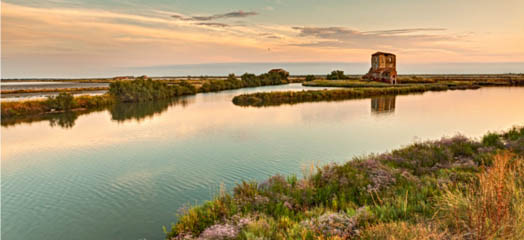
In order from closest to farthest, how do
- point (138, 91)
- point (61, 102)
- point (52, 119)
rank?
point (52, 119)
point (61, 102)
point (138, 91)

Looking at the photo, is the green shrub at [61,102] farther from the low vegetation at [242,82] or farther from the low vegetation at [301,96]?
the low vegetation at [242,82]

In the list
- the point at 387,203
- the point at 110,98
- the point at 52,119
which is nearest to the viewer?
the point at 387,203

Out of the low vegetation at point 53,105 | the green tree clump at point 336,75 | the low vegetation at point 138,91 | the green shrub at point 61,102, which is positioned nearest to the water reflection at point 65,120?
the green shrub at point 61,102

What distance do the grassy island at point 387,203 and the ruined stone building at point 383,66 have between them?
3087 inches

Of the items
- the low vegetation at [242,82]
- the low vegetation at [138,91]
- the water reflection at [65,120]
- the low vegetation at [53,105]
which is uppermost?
the low vegetation at [242,82]

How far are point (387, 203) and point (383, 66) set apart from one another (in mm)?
92023

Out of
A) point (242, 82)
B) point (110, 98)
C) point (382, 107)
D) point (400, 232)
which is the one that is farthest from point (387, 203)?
point (242, 82)

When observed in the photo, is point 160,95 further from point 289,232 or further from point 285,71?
point 285,71

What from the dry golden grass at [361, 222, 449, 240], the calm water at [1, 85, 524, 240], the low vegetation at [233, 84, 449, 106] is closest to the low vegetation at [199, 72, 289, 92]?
the low vegetation at [233, 84, 449, 106]

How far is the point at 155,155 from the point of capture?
18984mm

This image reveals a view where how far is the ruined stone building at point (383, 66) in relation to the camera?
3457 inches

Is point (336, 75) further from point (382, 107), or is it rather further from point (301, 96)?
point (382, 107)

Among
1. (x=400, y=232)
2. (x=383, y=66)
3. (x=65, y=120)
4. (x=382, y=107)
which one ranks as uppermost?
(x=383, y=66)

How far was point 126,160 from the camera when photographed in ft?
58.7
